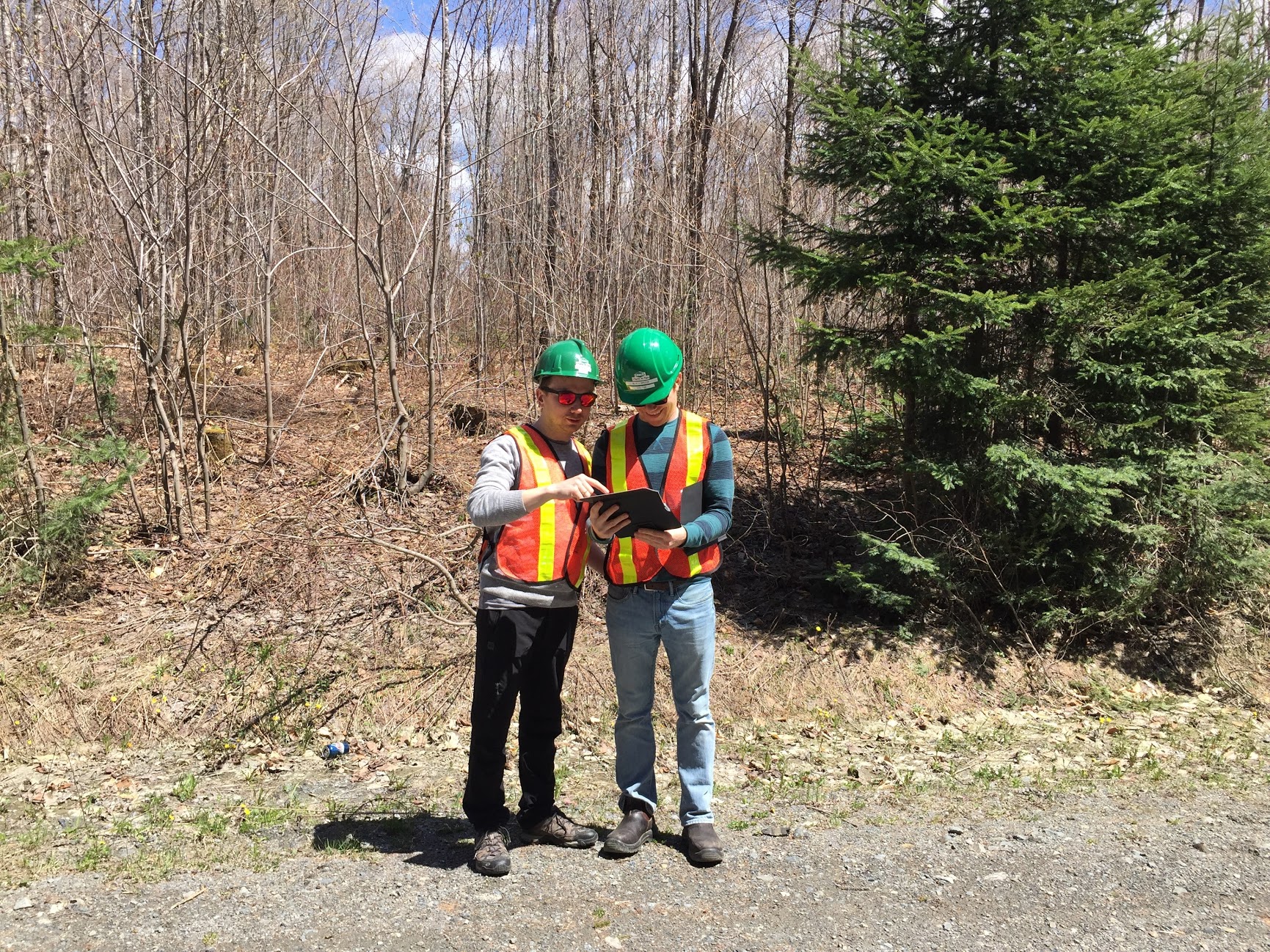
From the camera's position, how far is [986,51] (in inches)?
240

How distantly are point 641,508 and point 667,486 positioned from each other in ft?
1.17

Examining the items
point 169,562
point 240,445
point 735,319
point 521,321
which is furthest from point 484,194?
point 169,562

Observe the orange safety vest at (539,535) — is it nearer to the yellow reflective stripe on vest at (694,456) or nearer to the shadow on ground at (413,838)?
the yellow reflective stripe on vest at (694,456)

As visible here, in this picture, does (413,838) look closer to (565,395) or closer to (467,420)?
(565,395)

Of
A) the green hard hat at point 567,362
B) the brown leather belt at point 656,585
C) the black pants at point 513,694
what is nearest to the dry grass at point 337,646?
the black pants at point 513,694

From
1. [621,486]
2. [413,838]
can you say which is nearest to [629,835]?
[413,838]

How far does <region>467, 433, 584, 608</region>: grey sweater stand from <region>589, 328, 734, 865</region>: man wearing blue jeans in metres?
0.18

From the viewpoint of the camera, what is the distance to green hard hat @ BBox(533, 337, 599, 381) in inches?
143

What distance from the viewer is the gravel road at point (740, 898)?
3371 millimetres

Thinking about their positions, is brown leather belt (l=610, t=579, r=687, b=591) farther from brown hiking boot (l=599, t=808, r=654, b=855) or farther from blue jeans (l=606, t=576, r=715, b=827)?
brown hiking boot (l=599, t=808, r=654, b=855)

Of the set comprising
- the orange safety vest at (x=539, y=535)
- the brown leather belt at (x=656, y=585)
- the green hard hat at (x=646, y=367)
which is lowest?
the brown leather belt at (x=656, y=585)

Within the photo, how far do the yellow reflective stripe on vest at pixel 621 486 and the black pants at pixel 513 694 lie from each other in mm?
277

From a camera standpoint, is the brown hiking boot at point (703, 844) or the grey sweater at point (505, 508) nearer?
the grey sweater at point (505, 508)

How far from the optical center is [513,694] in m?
3.80
